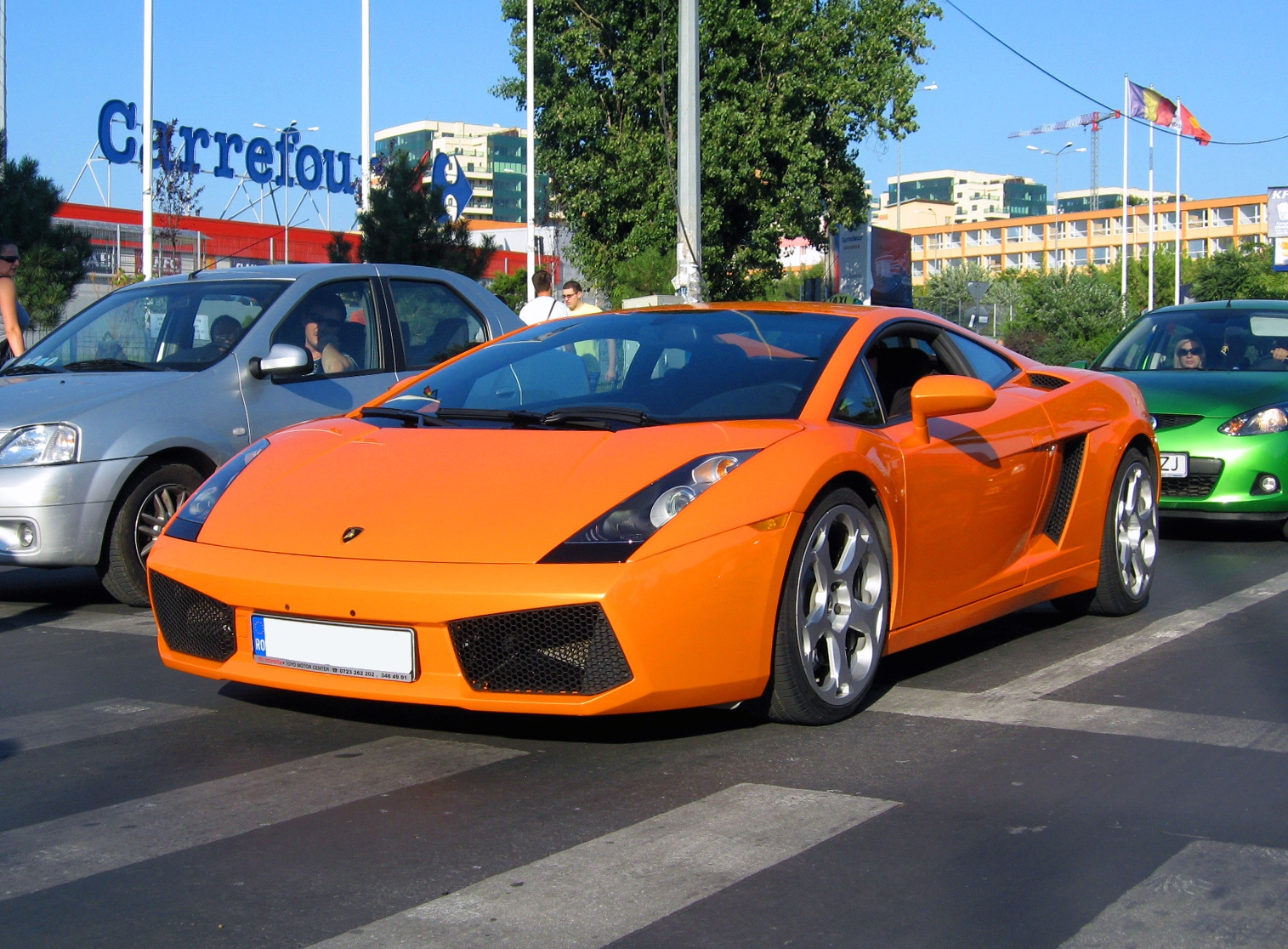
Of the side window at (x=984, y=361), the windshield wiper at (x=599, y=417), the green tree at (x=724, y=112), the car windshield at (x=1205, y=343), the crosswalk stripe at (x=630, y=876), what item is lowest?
the crosswalk stripe at (x=630, y=876)

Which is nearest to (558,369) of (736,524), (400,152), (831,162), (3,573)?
(736,524)

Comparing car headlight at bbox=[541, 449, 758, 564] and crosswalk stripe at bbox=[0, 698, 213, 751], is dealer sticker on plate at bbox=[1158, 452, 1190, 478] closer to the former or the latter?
car headlight at bbox=[541, 449, 758, 564]

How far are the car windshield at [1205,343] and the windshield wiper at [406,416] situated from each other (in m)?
6.48

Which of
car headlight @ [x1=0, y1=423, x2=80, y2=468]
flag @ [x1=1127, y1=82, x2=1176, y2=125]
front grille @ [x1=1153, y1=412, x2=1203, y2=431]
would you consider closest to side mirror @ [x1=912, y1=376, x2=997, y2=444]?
car headlight @ [x1=0, y1=423, x2=80, y2=468]

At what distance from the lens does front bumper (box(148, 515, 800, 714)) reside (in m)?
3.73

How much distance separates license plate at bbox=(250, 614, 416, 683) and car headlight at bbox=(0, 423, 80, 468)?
279 cm

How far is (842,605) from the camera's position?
4.38 m

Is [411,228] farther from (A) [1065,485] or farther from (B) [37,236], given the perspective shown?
(A) [1065,485]

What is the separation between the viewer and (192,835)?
3.37 metres

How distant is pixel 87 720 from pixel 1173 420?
6.68m

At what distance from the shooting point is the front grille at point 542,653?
12.3 ft

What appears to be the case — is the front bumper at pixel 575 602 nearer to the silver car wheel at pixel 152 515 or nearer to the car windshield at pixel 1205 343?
the silver car wheel at pixel 152 515

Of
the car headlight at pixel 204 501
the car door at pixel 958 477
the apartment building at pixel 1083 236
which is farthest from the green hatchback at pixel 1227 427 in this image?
the apartment building at pixel 1083 236

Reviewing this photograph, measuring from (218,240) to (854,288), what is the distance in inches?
869
